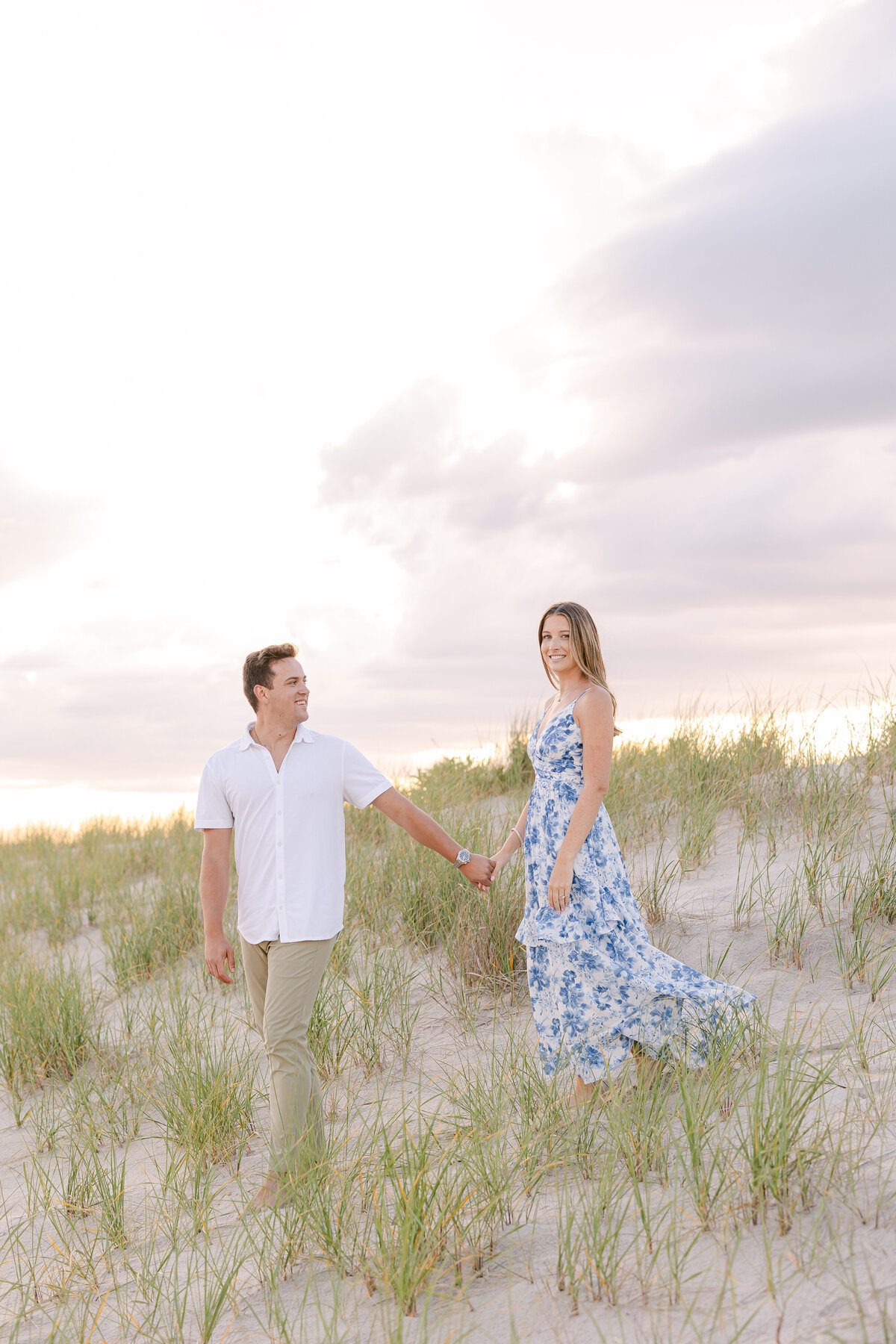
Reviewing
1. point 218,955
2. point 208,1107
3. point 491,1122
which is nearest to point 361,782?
point 218,955

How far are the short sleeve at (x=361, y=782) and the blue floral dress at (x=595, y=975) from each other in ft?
2.62

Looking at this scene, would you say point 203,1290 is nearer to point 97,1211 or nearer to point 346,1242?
point 346,1242

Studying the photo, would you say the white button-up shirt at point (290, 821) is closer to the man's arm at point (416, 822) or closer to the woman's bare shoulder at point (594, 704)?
the man's arm at point (416, 822)

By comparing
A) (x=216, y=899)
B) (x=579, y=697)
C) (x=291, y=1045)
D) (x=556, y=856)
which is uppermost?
(x=579, y=697)

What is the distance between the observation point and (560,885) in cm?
446

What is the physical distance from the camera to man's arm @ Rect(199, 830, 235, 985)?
15.5 ft

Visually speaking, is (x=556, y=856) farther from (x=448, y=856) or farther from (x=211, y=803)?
(x=211, y=803)

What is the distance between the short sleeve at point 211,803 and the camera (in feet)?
15.4

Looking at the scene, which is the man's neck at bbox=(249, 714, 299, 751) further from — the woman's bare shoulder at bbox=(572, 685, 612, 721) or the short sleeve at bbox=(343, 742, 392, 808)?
the woman's bare shoulder at bbox=(572, 685, 612, 721)

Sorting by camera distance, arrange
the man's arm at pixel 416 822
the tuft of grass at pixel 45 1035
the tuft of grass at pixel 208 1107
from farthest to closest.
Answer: the tuft of grass at pixel 45 1035, the tuft of grass at pixel 208 1107, the man's arm at pixel 416 822

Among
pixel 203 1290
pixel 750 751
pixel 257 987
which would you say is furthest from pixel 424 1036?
pixel 750 751

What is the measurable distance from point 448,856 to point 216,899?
3.68ft

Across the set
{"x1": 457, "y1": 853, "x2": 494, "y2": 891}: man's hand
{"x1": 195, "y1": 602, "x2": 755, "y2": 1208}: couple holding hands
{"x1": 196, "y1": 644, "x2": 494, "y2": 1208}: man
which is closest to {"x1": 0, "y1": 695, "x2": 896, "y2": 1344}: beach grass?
{"x1": 195, "y1": 602, "x2": 755, "y2": 1208}: couple holding hands

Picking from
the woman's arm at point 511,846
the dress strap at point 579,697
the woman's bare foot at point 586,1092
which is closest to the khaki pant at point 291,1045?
the woman's arm at point 511,846
